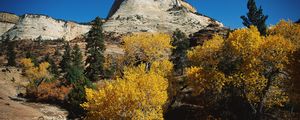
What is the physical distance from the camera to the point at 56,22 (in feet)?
585

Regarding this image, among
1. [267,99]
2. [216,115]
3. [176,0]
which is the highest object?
[176,0]

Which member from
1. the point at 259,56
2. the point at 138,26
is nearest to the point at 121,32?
the point at 138,26

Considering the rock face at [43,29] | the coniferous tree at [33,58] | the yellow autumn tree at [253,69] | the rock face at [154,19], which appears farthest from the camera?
the rock face at [43,29]

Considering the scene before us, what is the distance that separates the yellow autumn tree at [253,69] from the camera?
111 ft

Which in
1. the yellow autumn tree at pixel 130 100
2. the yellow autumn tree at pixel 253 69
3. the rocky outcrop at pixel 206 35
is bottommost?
the yellow autumn tree at pixel 130 100

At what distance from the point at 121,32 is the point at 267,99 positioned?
10627 cm

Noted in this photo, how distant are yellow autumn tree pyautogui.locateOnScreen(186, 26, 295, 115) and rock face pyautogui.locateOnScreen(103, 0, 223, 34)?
9257cm

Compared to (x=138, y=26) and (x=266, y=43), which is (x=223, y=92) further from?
(x=138, y=26)

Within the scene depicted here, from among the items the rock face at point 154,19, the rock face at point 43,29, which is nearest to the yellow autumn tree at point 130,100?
the rock face at point 154,19

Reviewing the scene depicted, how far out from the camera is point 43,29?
168250 millimetres

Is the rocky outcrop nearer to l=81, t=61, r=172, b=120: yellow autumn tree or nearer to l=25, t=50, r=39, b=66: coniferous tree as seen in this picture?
l=25, t=50, r=39, b=66: coniferous tree

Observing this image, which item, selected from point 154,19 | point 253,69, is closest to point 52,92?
point 253,69

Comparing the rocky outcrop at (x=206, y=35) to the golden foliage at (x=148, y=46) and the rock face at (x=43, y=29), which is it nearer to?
the golden foliage at (x=148, y=46)

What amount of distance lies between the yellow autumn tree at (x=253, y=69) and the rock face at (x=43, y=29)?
467 ft
